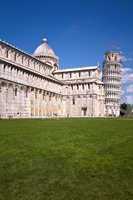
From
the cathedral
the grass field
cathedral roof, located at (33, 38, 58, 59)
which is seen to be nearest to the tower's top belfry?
the cathedral

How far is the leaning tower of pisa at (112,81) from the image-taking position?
89750 millimetres

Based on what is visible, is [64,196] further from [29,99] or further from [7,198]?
[29,99]

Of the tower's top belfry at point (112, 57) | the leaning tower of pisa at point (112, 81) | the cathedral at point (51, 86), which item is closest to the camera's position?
the cathedral at point (51, 86)

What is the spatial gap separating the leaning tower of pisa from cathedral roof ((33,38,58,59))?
21672mm

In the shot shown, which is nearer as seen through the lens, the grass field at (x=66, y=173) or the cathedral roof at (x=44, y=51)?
the grass field at (x=66, y=173)

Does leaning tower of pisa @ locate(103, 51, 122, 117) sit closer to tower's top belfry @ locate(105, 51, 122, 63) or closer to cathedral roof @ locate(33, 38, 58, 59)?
tower's top belfry @ locate(105, 51, 122, 63)

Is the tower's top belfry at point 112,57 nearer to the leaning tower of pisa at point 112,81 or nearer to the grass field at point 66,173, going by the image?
the leaning tower of pisa at point 112,81

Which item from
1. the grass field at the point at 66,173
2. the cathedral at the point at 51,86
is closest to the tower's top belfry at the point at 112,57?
the cathedral at the point at 51,86

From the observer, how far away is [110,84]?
91.6 meters

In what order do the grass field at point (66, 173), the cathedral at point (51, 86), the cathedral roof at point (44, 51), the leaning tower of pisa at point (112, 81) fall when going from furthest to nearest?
the leaning tower of pisa at point (112, 81)
the cathedral roof at point (44, 51)
the cathedral at point (51, 86)
the grass field at point (66, 173)

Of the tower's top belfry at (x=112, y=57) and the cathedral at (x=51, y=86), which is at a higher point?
the tower's top belfry at (x=112, y=57)

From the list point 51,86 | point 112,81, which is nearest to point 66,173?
point 51,86

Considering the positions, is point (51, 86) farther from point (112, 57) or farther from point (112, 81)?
point (112, 57)

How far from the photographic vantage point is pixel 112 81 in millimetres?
92500
